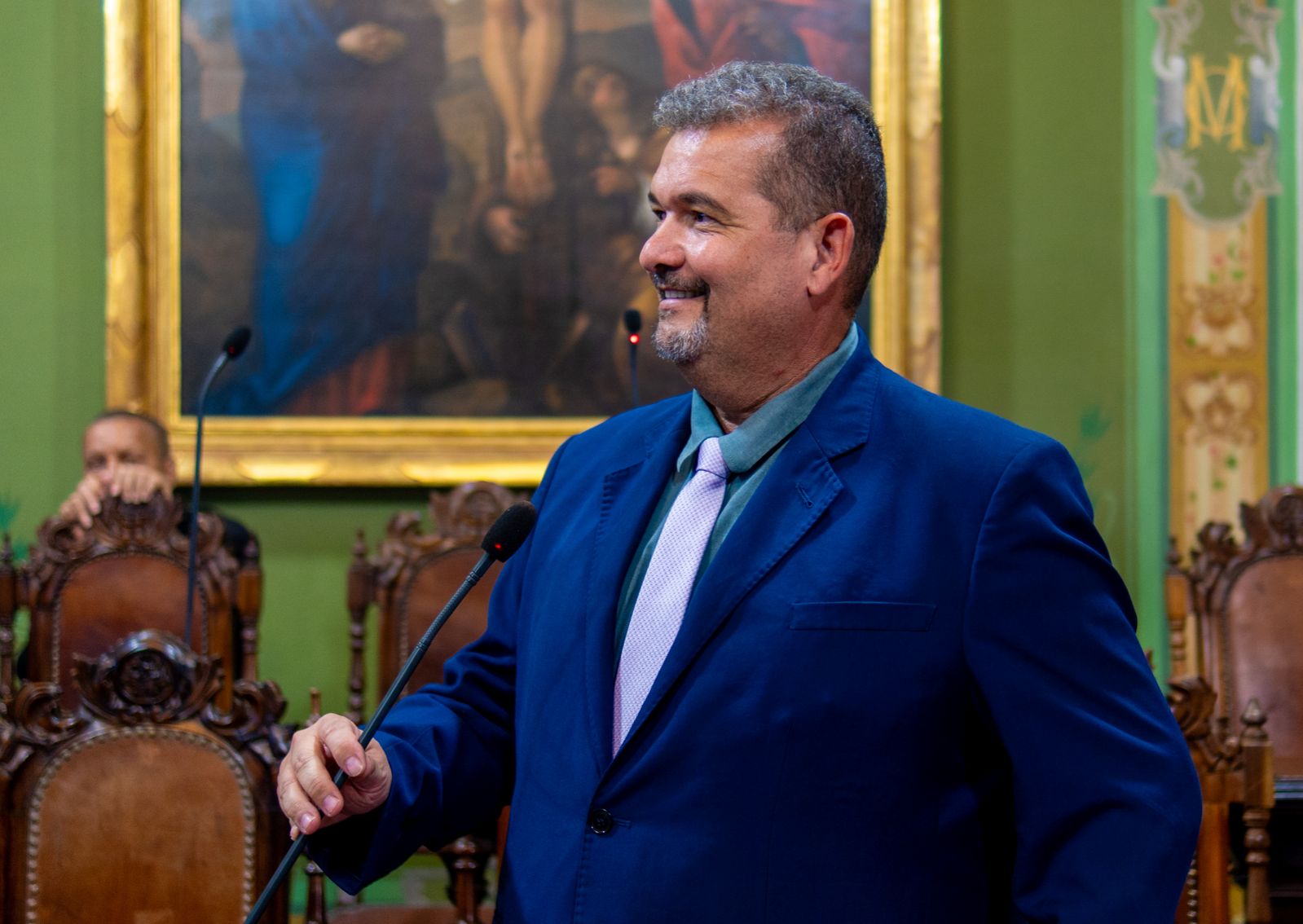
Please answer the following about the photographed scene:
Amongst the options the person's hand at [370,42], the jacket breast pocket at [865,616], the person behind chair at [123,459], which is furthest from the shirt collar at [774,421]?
the person's hand at [370,42]

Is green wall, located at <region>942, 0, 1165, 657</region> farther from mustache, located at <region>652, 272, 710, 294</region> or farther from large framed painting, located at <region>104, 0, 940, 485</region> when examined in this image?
mustache, located at <region>652, 272, 710, 294</region>

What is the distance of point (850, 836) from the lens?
1.30 m

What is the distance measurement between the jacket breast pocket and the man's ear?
0.37m

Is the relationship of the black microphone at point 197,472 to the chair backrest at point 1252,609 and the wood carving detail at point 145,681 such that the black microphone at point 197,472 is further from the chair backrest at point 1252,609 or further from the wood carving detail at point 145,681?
the chair backrest at point 1252,609

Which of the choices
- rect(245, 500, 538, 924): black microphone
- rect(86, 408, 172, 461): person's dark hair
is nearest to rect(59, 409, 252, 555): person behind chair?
rect(86, 408, 172, 461): person's dark hair

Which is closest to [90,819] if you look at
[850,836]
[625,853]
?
[625,853]

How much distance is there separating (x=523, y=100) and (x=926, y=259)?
1.42 meters

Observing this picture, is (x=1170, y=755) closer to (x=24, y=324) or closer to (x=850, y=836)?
(x=850, y=836)

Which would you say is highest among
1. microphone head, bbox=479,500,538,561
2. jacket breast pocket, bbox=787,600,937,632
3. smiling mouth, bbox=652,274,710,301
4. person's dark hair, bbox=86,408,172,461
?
smiling mouth, bbox=652,274,710,301

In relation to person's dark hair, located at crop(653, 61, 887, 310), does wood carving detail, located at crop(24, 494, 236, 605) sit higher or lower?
lower

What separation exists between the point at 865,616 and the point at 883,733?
0.36ft

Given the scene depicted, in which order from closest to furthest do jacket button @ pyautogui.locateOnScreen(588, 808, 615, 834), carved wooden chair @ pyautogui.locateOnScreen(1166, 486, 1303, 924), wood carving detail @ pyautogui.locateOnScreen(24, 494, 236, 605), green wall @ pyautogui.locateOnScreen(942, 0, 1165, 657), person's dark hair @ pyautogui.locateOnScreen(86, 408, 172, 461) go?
jacket button @ pyautogui.locateOnScreen(588, 808, 615, 834) → carved wooden chair @ pyautogui.locateOnScreen(1166, 486, 1303, 924) → wood carving detail @ pyautogui.locateOnScreen(24, 494, 236, 605) → person's dark hair @ pyautogui.locateOnScreen(86, 408, 172, 461) → green wall @ pyautogui.locateOnScreen(942, 0, 1165, 657)

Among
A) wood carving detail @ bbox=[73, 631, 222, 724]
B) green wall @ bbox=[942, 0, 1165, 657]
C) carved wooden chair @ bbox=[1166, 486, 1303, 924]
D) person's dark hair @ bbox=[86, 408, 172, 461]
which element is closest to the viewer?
wood carving detail @ bbox=[73, 631, 222, 724]

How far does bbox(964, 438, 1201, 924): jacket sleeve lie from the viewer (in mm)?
1221
